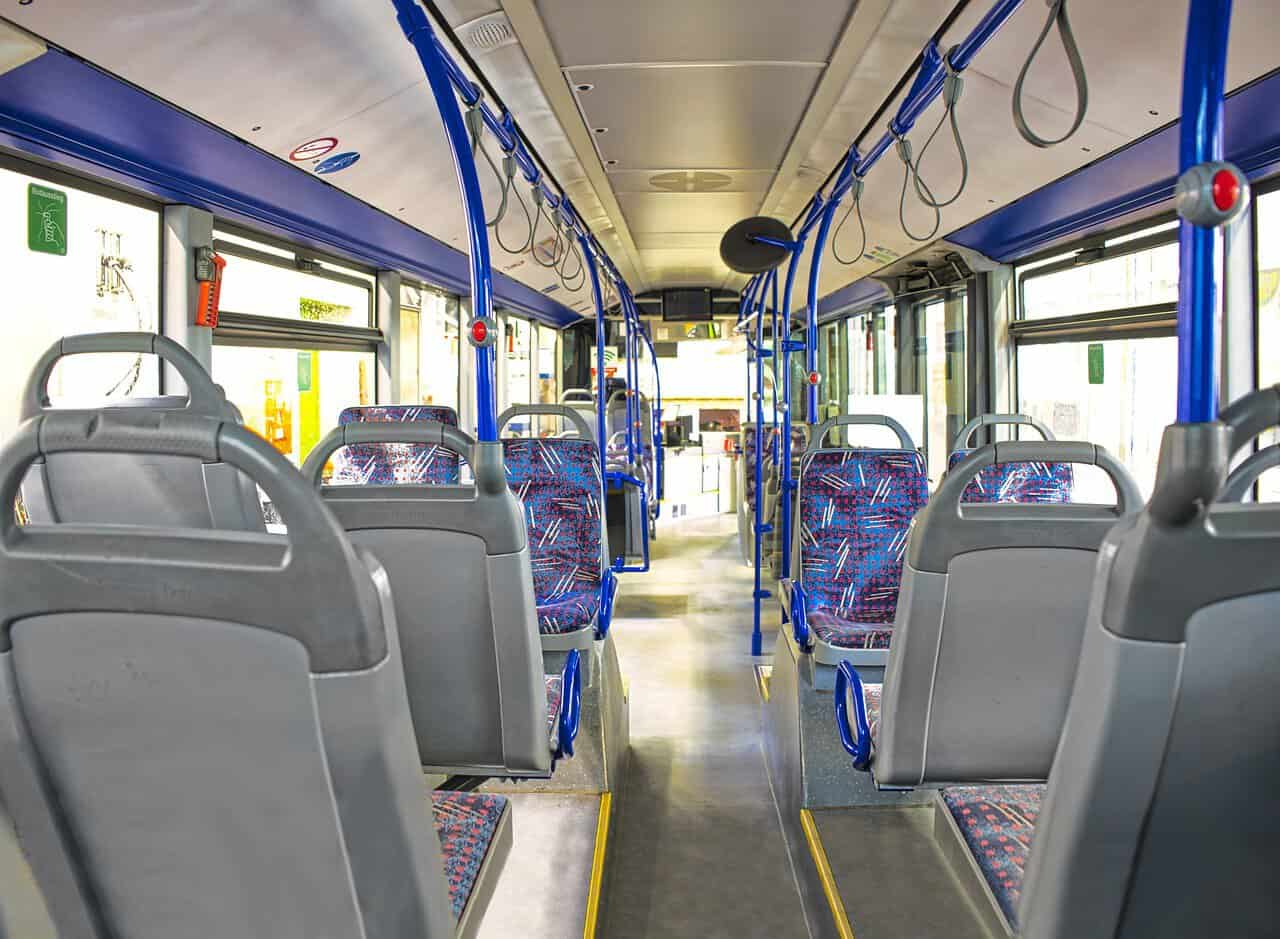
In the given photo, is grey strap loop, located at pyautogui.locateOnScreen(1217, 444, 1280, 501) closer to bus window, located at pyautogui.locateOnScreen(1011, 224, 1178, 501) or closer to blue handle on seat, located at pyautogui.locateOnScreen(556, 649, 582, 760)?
blue handle on seat, located at pyautogui.locateOnScreen(556, 649, 582, 760)

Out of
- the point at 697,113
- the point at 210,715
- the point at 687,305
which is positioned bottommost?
the point at 210,715

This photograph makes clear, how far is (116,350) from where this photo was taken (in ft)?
6.93

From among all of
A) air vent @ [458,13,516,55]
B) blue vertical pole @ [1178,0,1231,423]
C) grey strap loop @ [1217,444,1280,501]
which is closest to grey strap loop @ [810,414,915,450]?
air vent @ [458,13,516,55]

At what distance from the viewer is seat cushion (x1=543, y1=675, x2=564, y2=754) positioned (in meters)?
2.09

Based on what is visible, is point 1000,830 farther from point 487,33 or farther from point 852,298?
point 852,298

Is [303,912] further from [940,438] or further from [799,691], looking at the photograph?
[940,438]

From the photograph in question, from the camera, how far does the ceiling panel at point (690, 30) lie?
278 centimetres

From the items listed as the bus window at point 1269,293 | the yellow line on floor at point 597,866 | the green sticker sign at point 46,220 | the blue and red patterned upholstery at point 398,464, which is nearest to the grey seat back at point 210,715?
the yellow line on floor at point 597,866

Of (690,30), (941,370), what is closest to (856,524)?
(690,30)

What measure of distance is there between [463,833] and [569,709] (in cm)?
60

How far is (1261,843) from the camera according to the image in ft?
3.33

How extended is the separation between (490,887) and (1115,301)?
147 inches

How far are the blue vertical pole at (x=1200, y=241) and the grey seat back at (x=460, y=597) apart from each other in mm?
1146

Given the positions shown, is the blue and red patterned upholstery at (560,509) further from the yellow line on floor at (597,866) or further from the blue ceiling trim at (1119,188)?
the blue ceiling trim at (1119,188)
